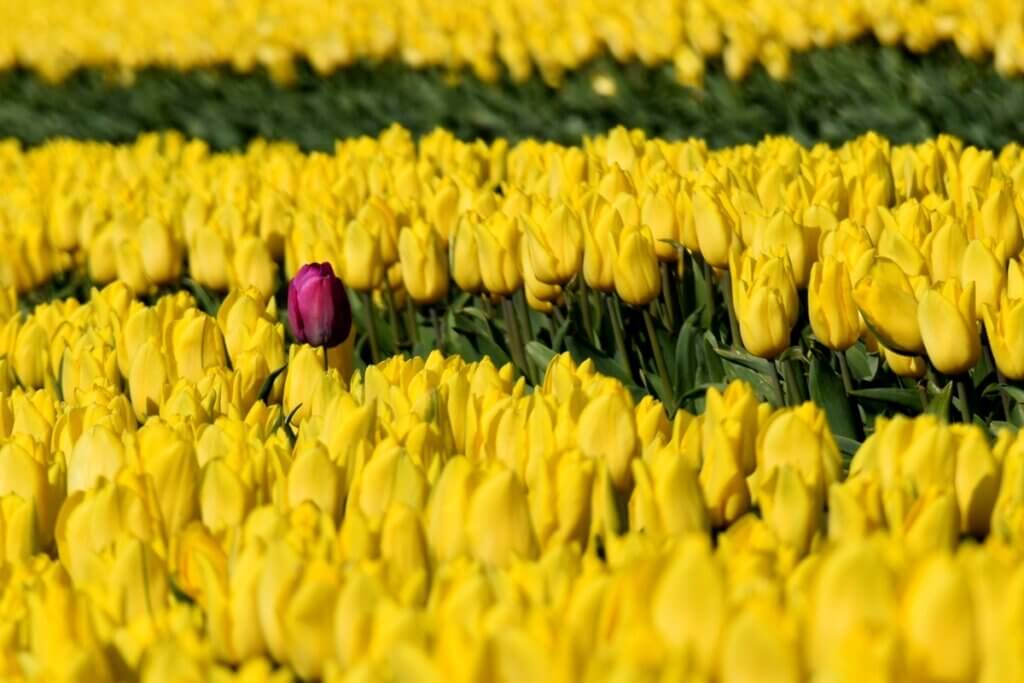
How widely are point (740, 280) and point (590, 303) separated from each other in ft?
3.83

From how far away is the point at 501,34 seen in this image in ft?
30.7

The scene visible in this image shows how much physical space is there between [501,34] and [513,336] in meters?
5.53

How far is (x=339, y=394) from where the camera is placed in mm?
2803

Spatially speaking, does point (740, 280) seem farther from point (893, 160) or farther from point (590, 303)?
point (893, 160)

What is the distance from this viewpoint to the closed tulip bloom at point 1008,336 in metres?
3.03

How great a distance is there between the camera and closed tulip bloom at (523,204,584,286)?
3.91 metres

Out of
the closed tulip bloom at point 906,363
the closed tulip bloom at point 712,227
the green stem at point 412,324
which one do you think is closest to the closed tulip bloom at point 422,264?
the green stem at point 412,324

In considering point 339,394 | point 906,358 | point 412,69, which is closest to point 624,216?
point 906,358

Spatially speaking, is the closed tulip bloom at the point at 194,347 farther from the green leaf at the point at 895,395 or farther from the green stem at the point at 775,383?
the green leaf at the point at 895,395

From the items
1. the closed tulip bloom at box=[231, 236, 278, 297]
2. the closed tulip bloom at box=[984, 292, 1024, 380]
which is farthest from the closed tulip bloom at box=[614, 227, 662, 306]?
the closed tulip bloom at box=[231, 236, 278, 297]

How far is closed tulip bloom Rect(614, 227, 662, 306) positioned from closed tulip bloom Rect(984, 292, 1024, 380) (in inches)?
34.2

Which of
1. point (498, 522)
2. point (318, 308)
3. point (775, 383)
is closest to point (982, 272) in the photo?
point (775, 383)

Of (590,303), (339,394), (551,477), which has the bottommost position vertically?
(551,477)

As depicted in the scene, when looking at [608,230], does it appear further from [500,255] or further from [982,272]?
[982,272]
